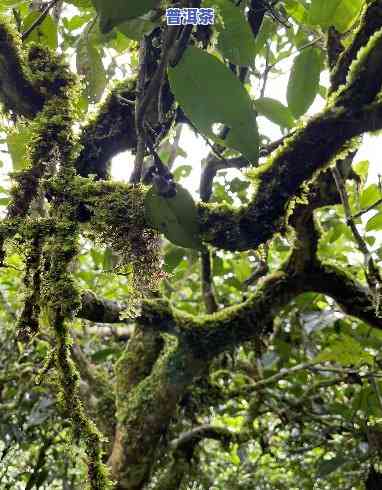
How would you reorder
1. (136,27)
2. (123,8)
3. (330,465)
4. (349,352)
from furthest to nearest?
(330,465) → (349,352) → (136,27) → (123,8)

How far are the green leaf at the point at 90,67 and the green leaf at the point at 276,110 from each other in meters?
0.32

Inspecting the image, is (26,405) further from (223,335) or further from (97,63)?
(97,63)

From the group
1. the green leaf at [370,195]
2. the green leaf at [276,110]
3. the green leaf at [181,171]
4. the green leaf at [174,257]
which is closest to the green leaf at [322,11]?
the green leaf at [276,110]

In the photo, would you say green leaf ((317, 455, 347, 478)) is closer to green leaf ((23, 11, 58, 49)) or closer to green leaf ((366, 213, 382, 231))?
green leaf ((366, 213, 382, 231))

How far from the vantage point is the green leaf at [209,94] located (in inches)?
19.2

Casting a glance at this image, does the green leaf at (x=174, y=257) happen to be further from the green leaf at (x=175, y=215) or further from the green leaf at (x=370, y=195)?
the green leaf at (x=175, y=215)

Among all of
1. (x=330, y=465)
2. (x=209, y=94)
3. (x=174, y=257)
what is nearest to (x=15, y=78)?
(x=209, y=94)

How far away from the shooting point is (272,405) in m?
1.83

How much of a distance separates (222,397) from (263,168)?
1.14 meters

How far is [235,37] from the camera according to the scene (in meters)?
0.59

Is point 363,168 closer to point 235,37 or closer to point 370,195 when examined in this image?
point 370,195

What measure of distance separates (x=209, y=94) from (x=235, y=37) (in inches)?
5.8

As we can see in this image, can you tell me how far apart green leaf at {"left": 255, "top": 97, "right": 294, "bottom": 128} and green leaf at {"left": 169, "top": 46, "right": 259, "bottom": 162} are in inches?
8.5

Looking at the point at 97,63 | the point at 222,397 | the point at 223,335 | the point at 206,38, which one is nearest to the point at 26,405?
the point at 222,397
